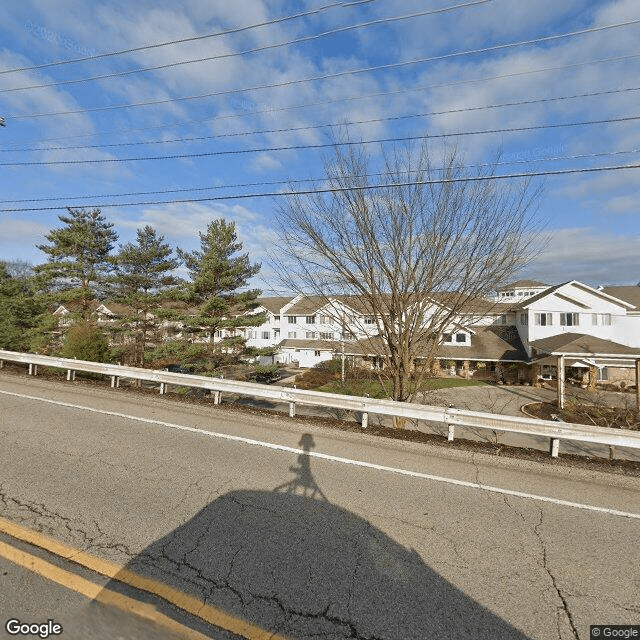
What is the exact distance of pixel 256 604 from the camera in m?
2.77

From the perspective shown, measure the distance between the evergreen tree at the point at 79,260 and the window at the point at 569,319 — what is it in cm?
3325

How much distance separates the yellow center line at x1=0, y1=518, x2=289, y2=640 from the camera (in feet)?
8.49

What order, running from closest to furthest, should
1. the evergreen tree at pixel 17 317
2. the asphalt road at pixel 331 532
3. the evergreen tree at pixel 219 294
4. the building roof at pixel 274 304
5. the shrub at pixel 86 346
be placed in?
1. the asphalt road at pixel 331 532
2. the shrub at pixel 86 346
3. the evergreen tree at pixel 219 294
4. the evergreen tree at pixel 17 317
5. the building roof at pixel 274 304

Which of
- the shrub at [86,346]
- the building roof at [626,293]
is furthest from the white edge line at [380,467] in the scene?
the building roof at [626,293]

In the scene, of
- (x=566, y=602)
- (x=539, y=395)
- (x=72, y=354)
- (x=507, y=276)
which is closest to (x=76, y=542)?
(x=566, y=602)

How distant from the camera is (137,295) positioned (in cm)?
2412

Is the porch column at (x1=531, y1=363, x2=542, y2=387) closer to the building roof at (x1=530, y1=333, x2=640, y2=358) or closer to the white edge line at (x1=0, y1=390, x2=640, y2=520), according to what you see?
the building roof at (x1=530, y1=333, x2=640, y2=358)

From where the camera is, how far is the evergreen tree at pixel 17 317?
74.4 feet

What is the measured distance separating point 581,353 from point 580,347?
207cm

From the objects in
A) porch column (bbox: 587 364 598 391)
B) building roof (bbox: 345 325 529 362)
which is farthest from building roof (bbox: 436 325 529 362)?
porch column (bbox: 587 364 598 391)

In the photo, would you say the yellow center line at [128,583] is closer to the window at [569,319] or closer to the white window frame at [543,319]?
the white window frame at [543,319]

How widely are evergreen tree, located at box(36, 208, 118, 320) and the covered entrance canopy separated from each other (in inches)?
1115

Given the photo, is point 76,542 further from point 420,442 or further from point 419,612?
point 420,442

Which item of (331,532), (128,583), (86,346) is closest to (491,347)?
(86,346)
